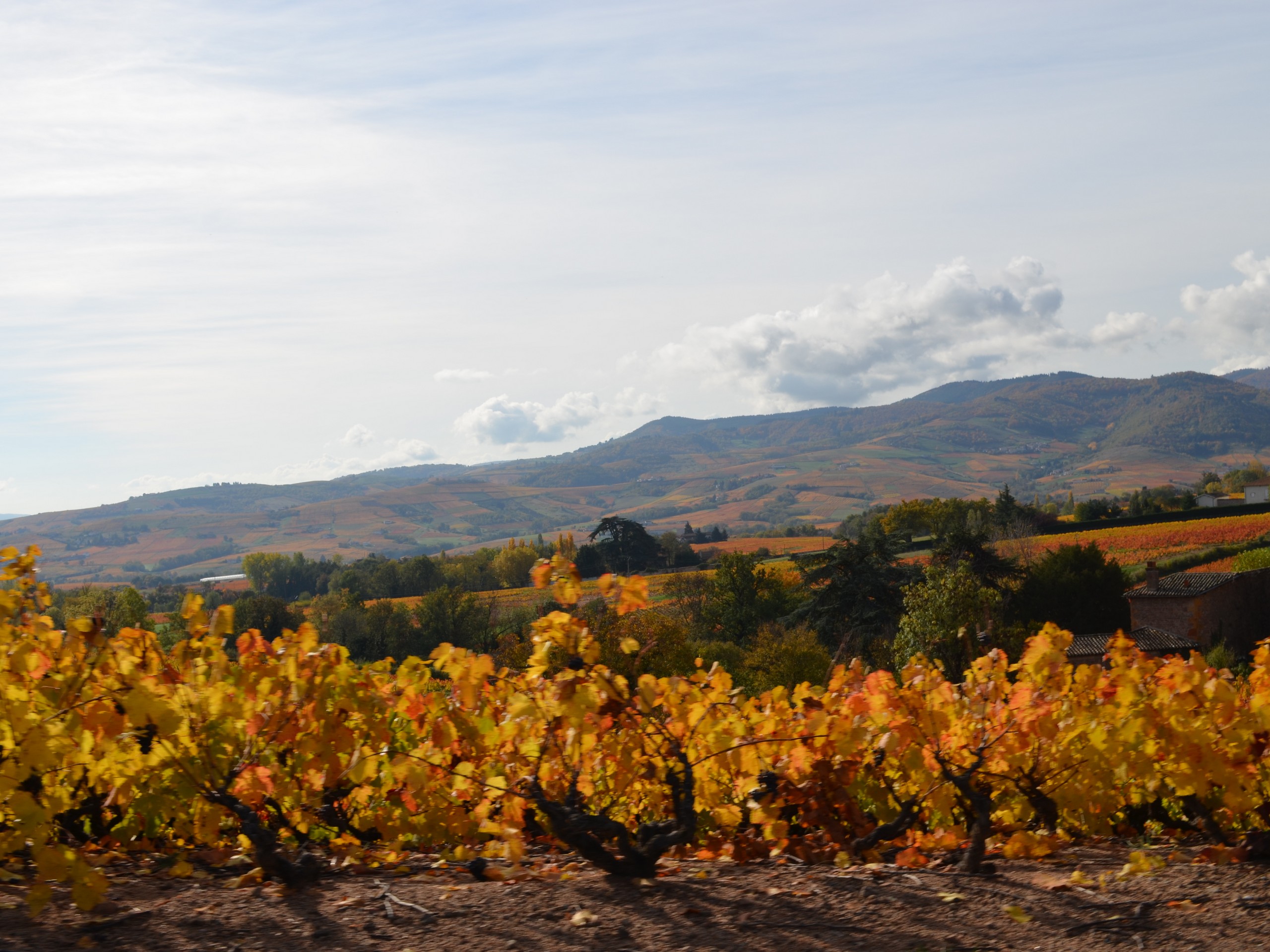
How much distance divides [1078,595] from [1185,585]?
5.43 meters

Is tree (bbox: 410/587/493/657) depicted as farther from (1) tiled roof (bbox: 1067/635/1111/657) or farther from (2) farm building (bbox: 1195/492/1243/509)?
(2) farm building (bbox: 1195/492/1243/509)

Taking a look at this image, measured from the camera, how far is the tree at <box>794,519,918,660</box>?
45719 millimetres

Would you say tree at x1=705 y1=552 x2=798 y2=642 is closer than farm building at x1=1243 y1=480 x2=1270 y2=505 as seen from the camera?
Yes

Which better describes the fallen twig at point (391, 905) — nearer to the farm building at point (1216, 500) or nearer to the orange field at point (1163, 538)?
the orange field at point (1163, 538)

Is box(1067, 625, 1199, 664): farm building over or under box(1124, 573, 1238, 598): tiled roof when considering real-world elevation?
under

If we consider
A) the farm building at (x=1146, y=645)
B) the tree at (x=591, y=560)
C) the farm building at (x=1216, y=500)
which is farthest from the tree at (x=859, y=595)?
the farm building at (x=1216, y=500)

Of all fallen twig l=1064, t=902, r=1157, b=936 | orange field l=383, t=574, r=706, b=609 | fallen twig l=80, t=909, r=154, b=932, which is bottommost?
orange field l=383, t=574, r=706, b=609

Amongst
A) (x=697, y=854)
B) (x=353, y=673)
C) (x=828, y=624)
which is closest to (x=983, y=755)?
(x=697, y=854)

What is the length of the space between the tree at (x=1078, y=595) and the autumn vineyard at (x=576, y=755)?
4304cm

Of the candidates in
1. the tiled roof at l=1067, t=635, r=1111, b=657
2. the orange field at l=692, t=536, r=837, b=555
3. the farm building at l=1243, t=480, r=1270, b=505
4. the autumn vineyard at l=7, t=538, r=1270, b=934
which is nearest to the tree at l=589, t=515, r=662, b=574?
the orange field at l=692, t=536, r=837, b=555

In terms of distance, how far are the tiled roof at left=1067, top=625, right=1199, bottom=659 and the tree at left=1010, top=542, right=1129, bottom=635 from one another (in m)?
5.02

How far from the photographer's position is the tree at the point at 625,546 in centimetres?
8275

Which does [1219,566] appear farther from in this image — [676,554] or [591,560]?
[676,554]

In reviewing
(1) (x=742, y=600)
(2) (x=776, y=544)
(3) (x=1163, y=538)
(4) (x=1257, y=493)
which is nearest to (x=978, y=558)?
(1) (x=742, y=600)
